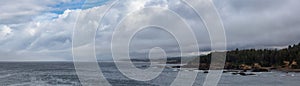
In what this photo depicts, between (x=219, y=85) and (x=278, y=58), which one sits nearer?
(x=219, y=85)

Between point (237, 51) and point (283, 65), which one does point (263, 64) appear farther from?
point (237, 51)

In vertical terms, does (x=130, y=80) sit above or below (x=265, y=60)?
below

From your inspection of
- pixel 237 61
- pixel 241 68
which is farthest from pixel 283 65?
pixel 237 61

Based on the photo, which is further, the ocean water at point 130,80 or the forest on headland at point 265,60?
the forest on headland at point 265,60

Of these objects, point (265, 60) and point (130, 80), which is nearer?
point (130, 80)

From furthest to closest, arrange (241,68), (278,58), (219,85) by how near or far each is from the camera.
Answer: (278,58)
(241,68)
(219,85)

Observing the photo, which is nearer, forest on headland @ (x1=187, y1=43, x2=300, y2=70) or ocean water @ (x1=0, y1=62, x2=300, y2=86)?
ocean water @ (x1=0, y1=62, x2=300, y2=86)

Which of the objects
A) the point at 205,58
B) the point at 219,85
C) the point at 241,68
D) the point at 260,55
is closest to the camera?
the point at 219,85

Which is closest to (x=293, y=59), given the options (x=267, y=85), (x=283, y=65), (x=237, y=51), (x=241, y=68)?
(x=283, y=65)

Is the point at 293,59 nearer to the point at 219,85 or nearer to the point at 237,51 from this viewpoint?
the point at 237,51
